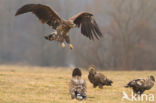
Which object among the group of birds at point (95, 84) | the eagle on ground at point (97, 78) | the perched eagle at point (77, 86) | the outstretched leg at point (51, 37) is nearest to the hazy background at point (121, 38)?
the eagle on ground at point (97, 78)

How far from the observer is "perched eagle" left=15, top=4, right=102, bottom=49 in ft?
42.7

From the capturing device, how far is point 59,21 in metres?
13.6

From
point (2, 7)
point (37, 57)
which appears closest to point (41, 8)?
point (2, 7)

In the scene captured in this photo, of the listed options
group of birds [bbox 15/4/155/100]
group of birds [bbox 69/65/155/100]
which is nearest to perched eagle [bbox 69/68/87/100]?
group of birds [bbox 69/65/155/100]

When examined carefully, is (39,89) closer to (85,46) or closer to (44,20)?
(44,20)

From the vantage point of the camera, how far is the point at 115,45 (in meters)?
34.1

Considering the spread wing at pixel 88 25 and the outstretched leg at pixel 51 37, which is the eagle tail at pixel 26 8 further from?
the spread wing at pixel 88 25

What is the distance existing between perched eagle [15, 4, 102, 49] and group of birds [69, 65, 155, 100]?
1.75 meters

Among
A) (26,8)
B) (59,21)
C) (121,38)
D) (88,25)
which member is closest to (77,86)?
(26,8)

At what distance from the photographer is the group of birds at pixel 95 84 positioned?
9.66m

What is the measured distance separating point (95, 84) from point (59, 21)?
2.81 metres

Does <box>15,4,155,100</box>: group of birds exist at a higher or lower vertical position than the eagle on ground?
higher

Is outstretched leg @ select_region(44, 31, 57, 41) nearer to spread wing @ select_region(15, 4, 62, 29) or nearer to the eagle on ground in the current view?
spread wing @ select_region(15, 4, 62, 29)

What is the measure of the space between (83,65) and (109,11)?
234 inches
